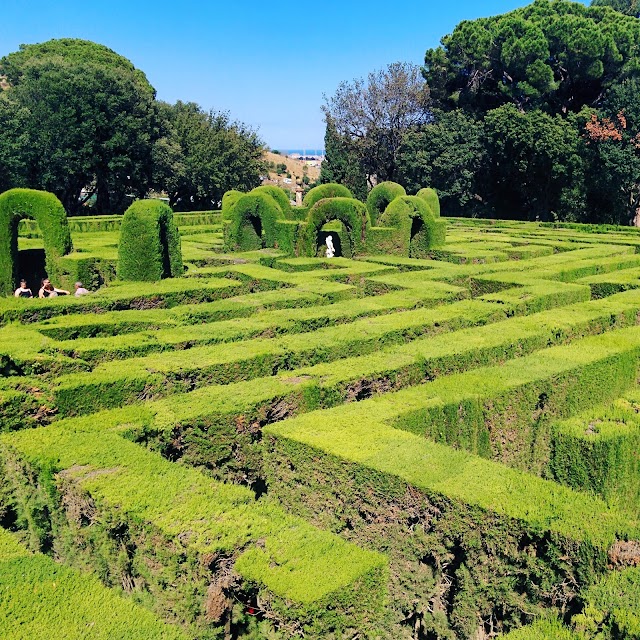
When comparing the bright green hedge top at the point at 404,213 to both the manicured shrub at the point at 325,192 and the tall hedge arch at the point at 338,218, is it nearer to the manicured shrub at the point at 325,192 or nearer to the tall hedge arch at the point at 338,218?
the tall hedge arch at the point at 338,218

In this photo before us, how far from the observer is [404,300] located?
1476 centimetres

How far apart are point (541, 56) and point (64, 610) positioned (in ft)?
163

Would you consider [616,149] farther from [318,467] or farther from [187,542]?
[187,542]

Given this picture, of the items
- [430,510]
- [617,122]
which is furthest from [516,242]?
[430,510]

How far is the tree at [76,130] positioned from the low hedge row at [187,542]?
4175cm

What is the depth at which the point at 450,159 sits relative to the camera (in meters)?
48.6

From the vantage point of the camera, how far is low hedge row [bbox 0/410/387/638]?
4.64m

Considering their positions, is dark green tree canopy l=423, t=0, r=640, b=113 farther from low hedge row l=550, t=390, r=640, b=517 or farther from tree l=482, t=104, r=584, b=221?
low hedge row l=550, t=390, r=640, b=517

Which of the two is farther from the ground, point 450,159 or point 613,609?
point 450,159

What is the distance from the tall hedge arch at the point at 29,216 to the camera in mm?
17625

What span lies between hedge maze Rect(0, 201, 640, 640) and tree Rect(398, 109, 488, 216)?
35722mm

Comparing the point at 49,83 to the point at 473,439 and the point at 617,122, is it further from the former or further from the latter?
the point at 473,439

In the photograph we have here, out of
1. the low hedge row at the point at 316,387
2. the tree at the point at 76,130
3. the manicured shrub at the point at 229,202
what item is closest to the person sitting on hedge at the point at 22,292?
the low hedge row at the point at 316,387

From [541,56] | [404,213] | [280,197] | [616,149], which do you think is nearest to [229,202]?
[280,197]
